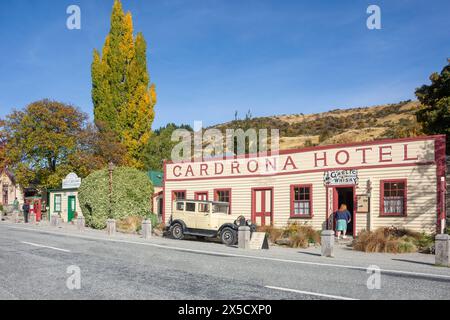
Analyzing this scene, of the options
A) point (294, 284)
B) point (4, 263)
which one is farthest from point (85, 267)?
point (294, 284)

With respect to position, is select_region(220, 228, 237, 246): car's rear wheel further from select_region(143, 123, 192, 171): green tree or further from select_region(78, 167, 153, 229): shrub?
select_region(143, 123, 192, 171): green tree

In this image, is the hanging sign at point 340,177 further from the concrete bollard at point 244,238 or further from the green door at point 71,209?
the green door at point 71,209

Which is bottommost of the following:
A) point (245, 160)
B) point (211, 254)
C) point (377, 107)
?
point (211, 254)

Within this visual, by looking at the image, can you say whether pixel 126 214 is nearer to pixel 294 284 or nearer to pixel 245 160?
pixel 245 160

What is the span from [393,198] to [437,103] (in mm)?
9720

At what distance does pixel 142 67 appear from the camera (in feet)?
165

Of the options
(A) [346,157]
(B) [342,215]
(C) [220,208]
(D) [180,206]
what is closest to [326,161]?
(A) [346,157]

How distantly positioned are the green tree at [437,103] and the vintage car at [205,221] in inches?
535

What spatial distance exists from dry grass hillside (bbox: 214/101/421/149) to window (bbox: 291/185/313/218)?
2648cm

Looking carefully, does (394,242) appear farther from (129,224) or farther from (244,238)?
(129,224)

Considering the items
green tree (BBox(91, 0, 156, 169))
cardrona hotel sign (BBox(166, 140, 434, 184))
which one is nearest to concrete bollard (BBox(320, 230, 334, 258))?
cardrona hotel sign (BBox(166, 140, 434, 184))

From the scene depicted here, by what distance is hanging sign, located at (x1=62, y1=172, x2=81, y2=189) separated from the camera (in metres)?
34.4

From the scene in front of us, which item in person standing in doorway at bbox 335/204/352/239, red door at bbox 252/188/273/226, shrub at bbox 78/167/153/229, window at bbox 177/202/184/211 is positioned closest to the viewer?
person standing in doorway at bbox 335/204/352/239

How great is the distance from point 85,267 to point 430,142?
46.1 feet
